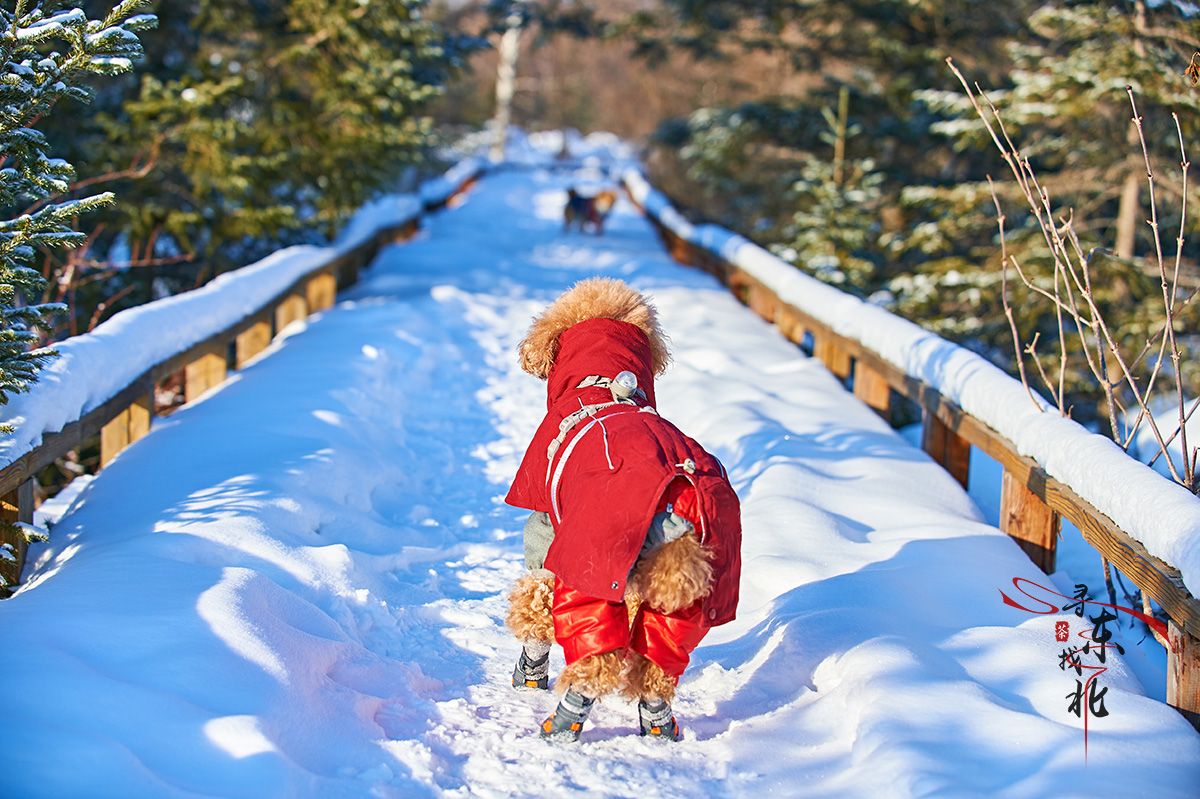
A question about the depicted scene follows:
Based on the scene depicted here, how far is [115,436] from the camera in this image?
15.7 ft

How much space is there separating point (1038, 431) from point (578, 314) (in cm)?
213

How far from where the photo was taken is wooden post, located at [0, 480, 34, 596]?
3.51m

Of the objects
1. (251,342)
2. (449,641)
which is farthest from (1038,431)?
(251,342)

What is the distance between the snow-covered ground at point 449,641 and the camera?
8.21ft

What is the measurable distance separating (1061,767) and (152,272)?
31.2ft

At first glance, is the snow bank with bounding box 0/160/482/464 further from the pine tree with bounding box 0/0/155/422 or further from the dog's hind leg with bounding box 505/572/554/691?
the dog's hind leg with bounding box 505/572/554/691

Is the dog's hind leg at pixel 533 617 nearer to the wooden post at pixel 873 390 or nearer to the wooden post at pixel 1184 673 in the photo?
the wooden post at pixel 1184 673

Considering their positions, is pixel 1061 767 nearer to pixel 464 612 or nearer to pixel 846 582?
pixel 846 582

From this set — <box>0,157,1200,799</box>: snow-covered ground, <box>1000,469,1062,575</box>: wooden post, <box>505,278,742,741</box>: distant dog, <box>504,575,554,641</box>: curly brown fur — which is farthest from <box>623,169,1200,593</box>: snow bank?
<box>504,575,554,641</box>: curly brown fur

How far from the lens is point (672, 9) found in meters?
15.9

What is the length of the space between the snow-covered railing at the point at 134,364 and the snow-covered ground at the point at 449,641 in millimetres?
238

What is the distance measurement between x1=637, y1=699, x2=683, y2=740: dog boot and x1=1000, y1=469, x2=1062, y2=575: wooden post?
2106mm

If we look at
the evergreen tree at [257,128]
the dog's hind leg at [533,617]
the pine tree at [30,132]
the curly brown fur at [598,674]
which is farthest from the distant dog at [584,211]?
the curly brown fur at [598,674]

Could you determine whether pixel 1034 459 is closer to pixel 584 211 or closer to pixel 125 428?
pixel 125 428
